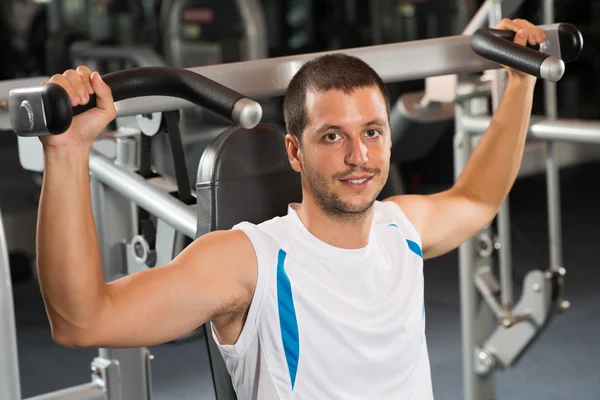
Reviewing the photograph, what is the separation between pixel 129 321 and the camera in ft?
4.05

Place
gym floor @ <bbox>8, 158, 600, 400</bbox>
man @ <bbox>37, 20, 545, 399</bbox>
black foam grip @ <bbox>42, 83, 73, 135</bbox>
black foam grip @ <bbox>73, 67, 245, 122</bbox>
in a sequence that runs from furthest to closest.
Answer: gym floor @ <bbox>8, 158, 600, 400</bbox>
man @ <bbox>37, 20, 545, 399</bbox>
black foam grip @ <bbox>73, 67, 245, 122</bbox>
black foam grip @ <bbox>42, 83, 73, 135</bbox>

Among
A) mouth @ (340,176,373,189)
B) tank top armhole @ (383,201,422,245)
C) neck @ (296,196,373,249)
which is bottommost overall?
tank top armhole @ (383,201,422,245)

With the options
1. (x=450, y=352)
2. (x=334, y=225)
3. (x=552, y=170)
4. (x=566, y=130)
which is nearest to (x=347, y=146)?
(x=334, y=225)

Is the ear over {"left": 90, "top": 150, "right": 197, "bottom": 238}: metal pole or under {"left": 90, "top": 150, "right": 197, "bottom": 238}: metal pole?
over

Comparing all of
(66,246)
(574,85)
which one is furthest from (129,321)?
(574,85)

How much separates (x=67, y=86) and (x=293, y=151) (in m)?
0.48

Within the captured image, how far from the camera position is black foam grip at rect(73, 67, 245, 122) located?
1.17m

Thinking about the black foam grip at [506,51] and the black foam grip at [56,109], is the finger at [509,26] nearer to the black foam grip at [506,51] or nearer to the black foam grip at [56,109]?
the black foam grip at [506,51]

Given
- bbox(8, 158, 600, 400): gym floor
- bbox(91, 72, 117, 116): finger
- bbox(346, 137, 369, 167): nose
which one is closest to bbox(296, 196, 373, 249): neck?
bbox(346, 137, 369, 167): nose

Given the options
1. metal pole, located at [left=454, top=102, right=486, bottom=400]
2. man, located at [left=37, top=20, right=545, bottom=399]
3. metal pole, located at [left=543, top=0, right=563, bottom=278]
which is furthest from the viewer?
metal pole, located at [left=454, top=102, right=486, bottom=400]

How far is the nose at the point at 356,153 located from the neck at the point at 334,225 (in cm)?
10

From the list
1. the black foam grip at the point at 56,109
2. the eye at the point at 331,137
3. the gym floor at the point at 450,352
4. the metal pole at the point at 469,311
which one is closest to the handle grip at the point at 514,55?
the eye at the point at 331,137

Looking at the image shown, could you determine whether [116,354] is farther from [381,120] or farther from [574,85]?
[574,85]

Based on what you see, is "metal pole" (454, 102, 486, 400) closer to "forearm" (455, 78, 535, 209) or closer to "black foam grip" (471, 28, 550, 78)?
"forearm" (455, 78, 535, 209)
